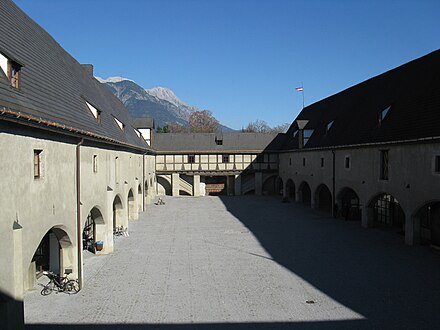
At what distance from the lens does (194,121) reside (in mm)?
100562

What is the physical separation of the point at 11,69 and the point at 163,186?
122 feet

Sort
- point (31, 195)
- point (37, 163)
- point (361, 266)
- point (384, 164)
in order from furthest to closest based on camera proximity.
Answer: point (384, 164) < point (361, 266) < point (37, 163) < point (31, 195)

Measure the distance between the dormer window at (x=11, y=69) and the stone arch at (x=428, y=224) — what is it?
704 inches

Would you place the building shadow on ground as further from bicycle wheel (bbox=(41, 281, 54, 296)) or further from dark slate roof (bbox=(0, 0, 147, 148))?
dark slate roof (bbox=(0, 0, 147, 148))

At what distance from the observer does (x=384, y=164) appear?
22.2 m

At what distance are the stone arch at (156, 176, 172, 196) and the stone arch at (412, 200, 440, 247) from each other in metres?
31.2

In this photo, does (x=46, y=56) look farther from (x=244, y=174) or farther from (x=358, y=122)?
(x=244, y=174)

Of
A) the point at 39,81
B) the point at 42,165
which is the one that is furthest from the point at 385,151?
the point at 42,165

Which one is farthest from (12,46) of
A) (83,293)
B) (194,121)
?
(194,121)

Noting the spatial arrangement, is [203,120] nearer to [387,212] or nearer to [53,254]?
[387,212]

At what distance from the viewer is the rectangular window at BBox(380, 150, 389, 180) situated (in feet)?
72.0

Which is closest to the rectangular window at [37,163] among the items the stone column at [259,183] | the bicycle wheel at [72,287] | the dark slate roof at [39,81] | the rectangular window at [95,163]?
the dark slate roof at [39,81]

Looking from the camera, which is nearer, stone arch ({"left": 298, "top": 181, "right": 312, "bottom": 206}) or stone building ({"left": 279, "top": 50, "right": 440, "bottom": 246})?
stone building ({"left": 279, "top": 50, "right": 440, "bottom": 246})

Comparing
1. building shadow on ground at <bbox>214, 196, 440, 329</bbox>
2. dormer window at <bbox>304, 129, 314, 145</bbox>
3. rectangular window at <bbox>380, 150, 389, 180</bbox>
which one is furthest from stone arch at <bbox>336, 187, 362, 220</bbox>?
dormer window at <bbox>304, 129, 314, 145</bbox>
